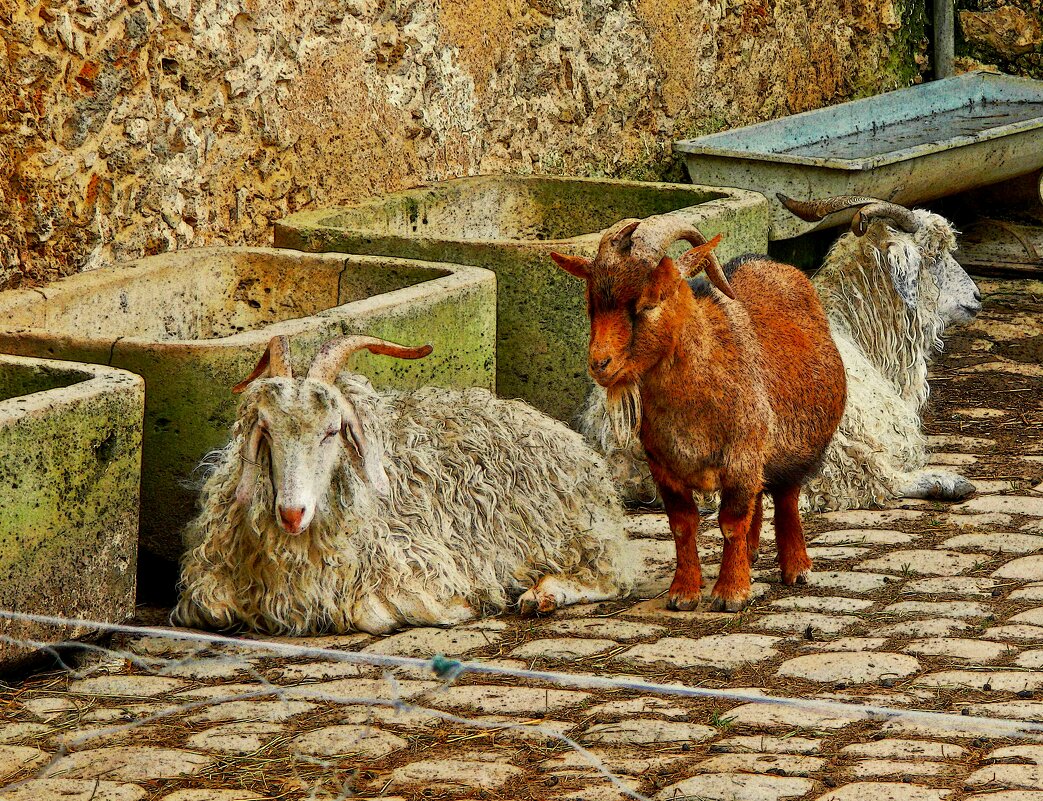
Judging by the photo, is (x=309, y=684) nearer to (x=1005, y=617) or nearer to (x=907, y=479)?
(x=1005, y=617)

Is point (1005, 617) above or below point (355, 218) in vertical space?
below

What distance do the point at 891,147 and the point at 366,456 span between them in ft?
20.8

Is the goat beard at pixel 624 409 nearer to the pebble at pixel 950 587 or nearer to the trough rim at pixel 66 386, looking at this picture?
the pebble at pixel 950 587

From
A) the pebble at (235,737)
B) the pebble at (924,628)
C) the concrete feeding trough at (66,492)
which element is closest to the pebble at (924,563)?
the pebble at (924,628)

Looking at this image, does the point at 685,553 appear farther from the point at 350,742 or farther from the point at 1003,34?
the point at 1003,34

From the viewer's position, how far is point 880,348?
696 centimetres

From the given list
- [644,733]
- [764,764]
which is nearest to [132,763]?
[644,733]

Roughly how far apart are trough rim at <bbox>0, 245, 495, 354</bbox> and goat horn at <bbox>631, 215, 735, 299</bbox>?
4.28ft

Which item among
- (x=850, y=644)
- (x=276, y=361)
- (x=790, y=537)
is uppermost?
(x=276, y=361)

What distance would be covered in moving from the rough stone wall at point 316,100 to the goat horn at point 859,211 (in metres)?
2.08

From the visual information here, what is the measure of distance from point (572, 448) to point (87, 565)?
1781mm

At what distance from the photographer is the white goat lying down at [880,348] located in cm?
628

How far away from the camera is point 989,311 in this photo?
9.70 m

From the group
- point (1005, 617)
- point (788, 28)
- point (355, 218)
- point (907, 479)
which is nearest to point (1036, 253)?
point (788, 28)
